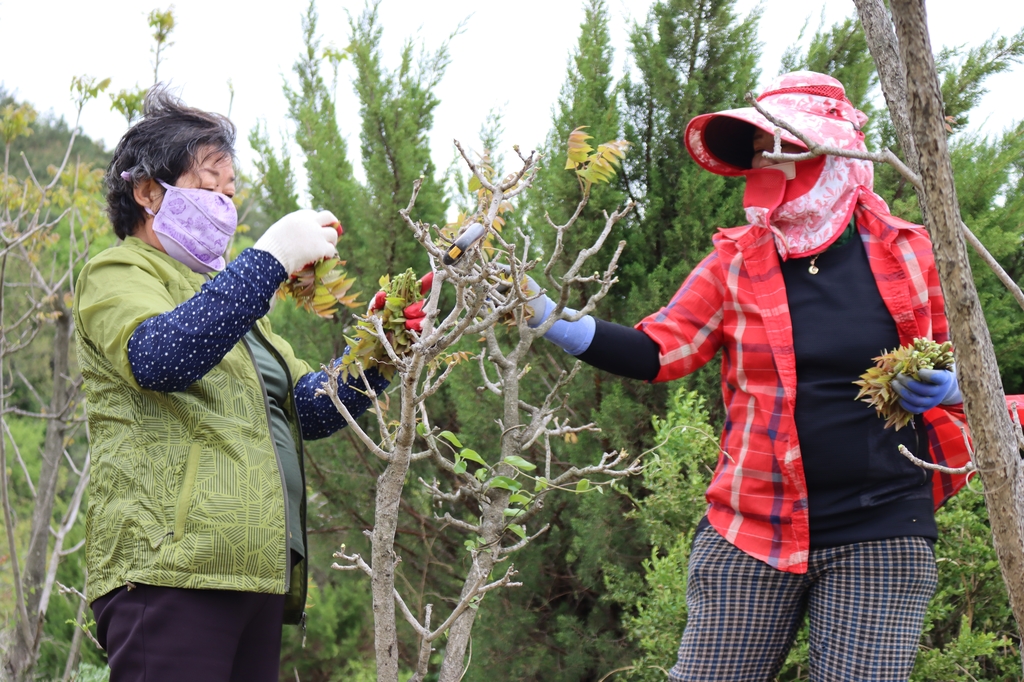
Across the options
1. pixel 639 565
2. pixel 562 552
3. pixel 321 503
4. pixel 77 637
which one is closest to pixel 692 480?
pixel 639 565

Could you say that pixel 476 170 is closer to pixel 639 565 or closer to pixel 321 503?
pixel 639 565

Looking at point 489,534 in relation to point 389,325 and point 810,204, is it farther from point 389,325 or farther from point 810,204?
point 810,204

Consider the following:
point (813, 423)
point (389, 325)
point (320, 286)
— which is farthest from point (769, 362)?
point (320, 286)

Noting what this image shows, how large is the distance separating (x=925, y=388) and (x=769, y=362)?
0.34 metres

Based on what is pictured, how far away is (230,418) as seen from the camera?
1740mm

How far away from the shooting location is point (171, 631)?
1610 millimetres

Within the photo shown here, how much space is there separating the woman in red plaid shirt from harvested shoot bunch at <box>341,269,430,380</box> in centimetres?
56

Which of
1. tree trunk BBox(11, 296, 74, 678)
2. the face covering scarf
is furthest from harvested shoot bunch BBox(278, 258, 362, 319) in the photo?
tree trunk BBox(11, 296, 74, 678)

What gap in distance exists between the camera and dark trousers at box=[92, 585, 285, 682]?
5.25 feet

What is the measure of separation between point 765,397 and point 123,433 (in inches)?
54.6

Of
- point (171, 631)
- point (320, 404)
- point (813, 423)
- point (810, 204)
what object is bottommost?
point (171, 631)

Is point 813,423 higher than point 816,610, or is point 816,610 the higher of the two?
point 813,423

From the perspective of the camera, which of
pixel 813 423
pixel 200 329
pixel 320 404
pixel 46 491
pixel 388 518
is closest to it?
pixel 388 518

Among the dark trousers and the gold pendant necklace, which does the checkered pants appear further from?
the dark trousers
